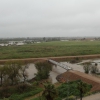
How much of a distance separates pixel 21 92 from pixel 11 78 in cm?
460

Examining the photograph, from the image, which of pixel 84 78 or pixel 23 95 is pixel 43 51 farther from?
pixel 23 95

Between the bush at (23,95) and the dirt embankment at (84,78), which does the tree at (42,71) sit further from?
the bush at (23,95)

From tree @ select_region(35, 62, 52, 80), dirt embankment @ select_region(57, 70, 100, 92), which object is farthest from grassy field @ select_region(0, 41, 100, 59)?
dirt embankment @ select_region(57, 70, 100, 92)

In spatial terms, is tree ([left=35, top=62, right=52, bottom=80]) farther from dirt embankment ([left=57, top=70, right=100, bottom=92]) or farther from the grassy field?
the grassy field

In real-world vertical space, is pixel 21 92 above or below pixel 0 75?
below

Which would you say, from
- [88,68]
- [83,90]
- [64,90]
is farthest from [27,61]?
[83,90]

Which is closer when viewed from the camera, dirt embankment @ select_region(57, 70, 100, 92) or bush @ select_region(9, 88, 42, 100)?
bush @ select_region(9, 88, 42, 100)

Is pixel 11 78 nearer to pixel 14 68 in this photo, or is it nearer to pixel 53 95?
pixel 14 68

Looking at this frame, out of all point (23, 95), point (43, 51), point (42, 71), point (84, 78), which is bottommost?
point (23, 95)

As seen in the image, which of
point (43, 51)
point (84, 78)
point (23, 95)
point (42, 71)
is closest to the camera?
point (23, 95)

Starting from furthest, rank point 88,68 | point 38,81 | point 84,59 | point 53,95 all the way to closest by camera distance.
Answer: point 84,59 → point 88,68 → point 38,81 → point 53,95

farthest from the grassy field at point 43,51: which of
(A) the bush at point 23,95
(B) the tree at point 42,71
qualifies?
(A) the bush at point 23,95

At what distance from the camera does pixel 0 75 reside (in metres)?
40.6

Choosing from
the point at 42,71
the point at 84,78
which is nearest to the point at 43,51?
the point at 42,71
